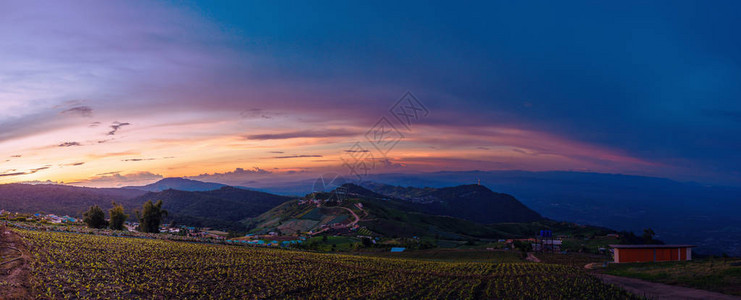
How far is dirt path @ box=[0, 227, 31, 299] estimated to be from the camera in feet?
60.5

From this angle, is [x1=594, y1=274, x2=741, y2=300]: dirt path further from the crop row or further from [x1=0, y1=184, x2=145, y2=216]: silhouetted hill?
[x1=0, y1=184, x2=145, y2=216]: silhouetted hill

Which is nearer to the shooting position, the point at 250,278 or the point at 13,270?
the point at 13,270

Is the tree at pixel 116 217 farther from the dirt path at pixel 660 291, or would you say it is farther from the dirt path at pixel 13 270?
the dirt path at pixel 660 291

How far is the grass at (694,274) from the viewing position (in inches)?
1059

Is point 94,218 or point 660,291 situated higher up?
point 660,291

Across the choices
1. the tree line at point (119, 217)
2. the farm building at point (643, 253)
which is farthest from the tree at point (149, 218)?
the farm building at point (643, 253)

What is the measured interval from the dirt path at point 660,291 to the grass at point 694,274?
86 centimetres

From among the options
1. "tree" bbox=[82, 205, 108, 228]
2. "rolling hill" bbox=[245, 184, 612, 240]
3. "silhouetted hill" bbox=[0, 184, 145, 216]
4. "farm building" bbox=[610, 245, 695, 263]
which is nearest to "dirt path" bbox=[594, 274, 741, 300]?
"farm building" bbox=[610, 245, 695, 263]

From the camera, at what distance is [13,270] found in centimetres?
2281

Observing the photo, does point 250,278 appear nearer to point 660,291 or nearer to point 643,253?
point 660,291

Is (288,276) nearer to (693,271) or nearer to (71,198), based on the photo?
(693,271)

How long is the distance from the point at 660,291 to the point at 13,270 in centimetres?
4015

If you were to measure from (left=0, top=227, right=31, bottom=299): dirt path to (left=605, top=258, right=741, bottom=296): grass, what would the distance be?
38989 millimetres

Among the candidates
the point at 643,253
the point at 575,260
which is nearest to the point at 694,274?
the point at 643,253
